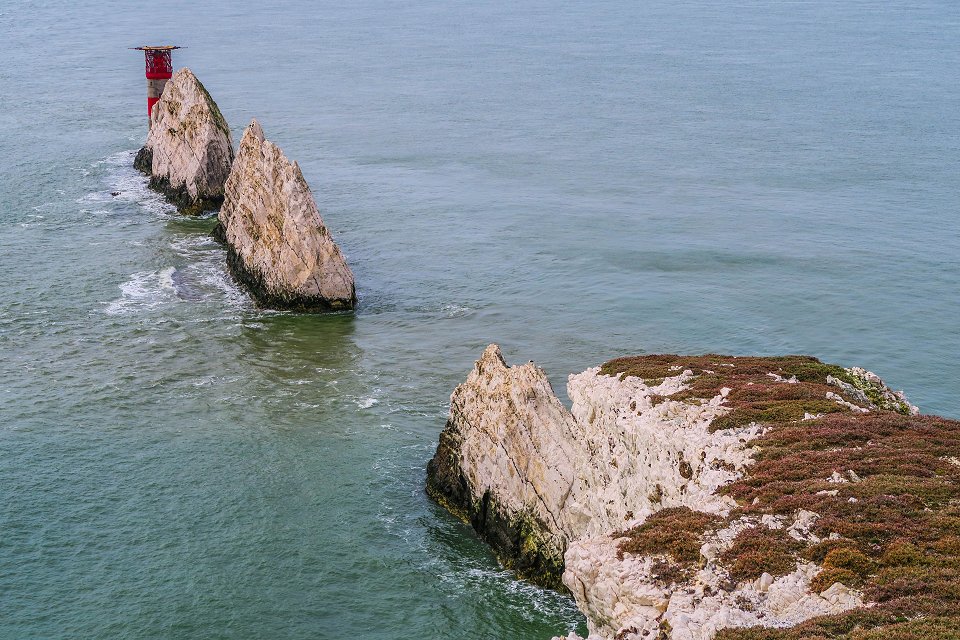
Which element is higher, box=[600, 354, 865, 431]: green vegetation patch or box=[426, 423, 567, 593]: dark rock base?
box=[600, 354, 865, 431]: green vegetation patch

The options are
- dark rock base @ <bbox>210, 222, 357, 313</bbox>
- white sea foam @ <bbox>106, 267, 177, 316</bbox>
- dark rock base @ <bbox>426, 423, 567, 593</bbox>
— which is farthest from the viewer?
white sea foam @ <bbox>106, 267, 177, 316</bbox>

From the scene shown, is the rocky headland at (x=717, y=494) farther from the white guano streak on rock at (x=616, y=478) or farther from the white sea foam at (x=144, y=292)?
the white sea foam at (x=144, y=292)

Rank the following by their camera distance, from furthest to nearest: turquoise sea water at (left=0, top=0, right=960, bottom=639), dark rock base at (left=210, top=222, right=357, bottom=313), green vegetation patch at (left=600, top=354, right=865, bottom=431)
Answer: dark rock base at (left=210, top=222, right=357, bottom=313)
turquoise sea water at (left=0, top=0, right=960, bottom=639)
green vegetation patch at (left=600, top=354, right=865, bottom=431)

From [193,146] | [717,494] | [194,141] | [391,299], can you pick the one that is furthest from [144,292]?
[717,494]

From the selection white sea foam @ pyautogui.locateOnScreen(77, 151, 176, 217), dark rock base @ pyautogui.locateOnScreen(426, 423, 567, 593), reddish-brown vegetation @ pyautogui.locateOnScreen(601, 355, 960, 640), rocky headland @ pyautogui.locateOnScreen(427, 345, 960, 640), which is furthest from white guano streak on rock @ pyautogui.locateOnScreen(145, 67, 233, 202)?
reddish-brown vegetation @ pyautogui.locateOnScreen(601, 355, 960, 640)

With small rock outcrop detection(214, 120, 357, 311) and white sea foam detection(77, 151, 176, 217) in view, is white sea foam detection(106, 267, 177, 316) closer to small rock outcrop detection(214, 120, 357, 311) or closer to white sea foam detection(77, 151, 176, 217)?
small rock outcrop detection(214, 120, 357, 311)

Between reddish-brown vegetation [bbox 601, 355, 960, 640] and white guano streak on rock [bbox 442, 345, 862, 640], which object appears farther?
white guano streak on rock [bbox 442, 345, 862, 640]

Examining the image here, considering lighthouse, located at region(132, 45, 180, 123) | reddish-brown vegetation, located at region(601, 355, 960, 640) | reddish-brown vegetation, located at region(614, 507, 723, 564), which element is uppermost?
lighthouse, located at region(132, 45, 180, 123)
